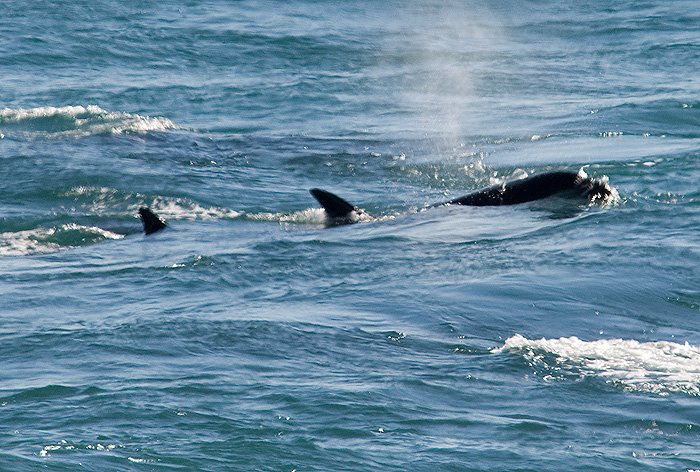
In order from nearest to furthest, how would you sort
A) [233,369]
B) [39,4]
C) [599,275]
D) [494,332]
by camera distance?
1. [233,369]
2. [494,332]
3. [599,275]
4. [39,4]

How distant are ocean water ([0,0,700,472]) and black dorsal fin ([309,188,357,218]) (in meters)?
0.27

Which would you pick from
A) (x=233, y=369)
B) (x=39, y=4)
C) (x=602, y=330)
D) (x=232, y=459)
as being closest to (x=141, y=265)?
(x=233, y=369)

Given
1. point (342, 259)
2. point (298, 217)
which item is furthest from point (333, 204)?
point (342, 259)

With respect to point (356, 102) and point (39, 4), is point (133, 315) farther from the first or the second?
point (39, 4)

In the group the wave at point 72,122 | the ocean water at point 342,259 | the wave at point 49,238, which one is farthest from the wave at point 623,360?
the wave at point 72,122

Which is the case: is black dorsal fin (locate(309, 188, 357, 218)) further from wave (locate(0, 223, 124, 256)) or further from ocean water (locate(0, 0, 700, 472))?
wave (locate(0, 223, 124, 256))

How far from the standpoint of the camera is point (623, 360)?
1023 cm

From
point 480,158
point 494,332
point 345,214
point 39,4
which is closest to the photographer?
point 494,332

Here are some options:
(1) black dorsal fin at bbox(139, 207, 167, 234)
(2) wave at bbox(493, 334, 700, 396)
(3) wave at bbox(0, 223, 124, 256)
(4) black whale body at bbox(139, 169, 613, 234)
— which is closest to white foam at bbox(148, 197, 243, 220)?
(4) black whale body at bbox(139, 169, 613, 234)

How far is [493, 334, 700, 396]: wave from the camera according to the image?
961 centimetres

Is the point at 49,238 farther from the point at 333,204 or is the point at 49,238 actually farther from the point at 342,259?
the point at 342,259

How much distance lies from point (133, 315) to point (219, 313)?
716 mm

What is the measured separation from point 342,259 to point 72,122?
9.45m

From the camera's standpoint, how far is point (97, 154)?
64.3 feet
